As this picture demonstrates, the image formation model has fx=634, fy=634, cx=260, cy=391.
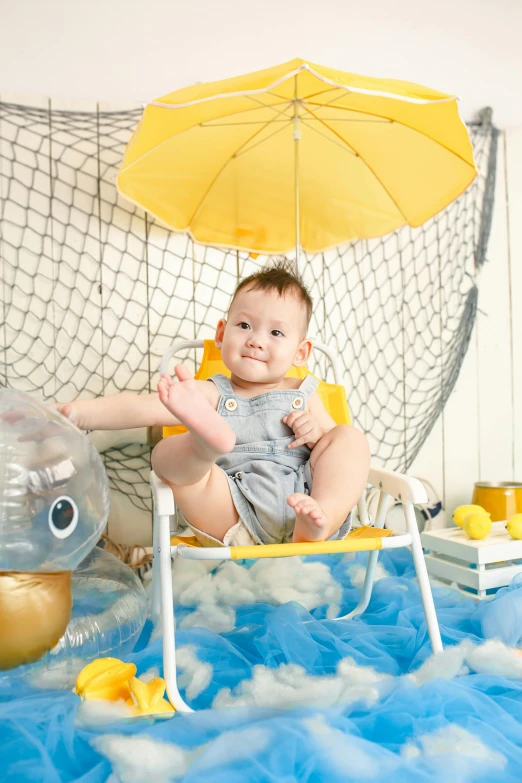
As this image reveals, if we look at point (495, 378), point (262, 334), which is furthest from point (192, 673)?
point (495, 378)

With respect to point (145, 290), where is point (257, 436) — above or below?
below

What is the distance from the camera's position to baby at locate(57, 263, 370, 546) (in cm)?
101

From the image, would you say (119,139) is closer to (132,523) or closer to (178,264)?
(178,264)

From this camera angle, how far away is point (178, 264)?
2.02 metres

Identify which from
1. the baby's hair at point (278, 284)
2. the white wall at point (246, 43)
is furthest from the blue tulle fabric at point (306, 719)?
the white wall at point (246, 43)

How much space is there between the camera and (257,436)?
1.29 meters

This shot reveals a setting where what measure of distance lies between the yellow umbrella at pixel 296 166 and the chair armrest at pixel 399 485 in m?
0.75

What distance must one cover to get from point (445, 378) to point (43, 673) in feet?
5.39

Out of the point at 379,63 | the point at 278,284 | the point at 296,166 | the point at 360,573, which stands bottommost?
the point at 360,573

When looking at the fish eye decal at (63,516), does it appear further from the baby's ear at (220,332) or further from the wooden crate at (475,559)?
the wooden crate at (475,559)

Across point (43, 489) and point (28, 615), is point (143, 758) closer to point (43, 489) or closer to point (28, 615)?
point (28, 615)

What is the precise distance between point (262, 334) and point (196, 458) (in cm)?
37

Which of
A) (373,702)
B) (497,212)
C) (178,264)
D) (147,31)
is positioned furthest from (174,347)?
(497,212)

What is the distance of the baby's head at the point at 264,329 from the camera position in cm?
127
